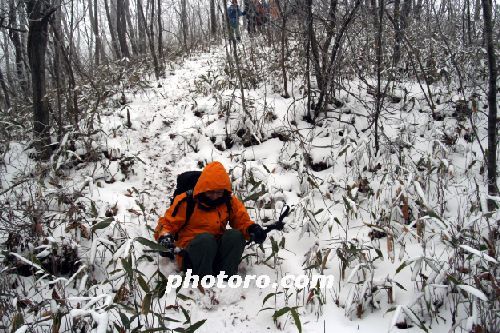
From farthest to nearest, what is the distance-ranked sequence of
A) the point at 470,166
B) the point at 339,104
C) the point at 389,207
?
the point at 339,104
the point at 470,166
the point at 389,207

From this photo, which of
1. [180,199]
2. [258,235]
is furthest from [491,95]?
[180,199]

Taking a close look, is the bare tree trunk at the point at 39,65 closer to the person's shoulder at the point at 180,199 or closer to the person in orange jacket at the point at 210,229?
the person's shoulder at the point at 180,199

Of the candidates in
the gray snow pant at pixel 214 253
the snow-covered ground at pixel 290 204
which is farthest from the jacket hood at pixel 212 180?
the snow-covered ground at pixel 290 204

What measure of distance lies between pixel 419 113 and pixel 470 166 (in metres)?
1.60

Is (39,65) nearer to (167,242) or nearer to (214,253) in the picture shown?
(167,242)

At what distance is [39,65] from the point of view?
195 inches

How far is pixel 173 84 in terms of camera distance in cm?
889

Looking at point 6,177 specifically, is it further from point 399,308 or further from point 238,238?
point 399,308

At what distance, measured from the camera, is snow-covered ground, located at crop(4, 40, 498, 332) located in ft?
9.46

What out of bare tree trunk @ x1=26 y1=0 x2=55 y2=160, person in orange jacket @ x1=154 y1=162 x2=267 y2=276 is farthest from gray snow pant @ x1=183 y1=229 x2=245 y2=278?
bare tree trunk @ x1=26 y1=0 x2=55 y2=160

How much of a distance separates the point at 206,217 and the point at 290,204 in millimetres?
1196

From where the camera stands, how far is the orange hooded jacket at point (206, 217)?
348 centimetres

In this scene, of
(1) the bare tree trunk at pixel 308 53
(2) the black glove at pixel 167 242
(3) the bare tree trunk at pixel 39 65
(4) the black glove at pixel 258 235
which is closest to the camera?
(2) the black glove at pixel 167 242

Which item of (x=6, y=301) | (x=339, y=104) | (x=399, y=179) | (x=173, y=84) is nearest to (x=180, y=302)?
(x=6, y=301)
